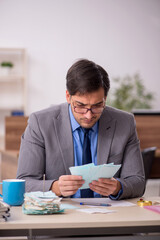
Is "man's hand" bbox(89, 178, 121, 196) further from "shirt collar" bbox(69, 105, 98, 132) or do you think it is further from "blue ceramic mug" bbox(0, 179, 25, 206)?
"shirt collar" bbox(69, 105, 98, 132)

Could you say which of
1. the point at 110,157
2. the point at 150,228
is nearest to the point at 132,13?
the point at 110,157

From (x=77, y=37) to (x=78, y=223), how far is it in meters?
6.53

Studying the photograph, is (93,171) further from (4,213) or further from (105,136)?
(105,136)

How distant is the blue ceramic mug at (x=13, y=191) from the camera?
1.61 metres

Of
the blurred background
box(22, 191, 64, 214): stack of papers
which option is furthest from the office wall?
box(22, 191, 64, 214): stack of papers

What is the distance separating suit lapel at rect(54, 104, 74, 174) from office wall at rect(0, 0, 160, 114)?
5.31 metres

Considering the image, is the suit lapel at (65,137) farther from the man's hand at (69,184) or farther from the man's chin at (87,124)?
the man's hand at (69,184)

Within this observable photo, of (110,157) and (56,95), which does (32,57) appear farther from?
(110,157)

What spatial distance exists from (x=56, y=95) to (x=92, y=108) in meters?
5.62

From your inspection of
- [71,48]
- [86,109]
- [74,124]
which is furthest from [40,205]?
[71,48]

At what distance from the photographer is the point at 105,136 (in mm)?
2154

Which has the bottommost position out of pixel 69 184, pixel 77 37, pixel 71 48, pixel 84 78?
pixel 69 184

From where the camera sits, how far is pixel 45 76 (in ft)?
24.7

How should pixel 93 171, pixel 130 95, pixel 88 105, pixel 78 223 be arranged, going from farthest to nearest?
1. pixel 130 95
2. pixel 88 105
3. pixel 93 171
4. pixel 78 223
